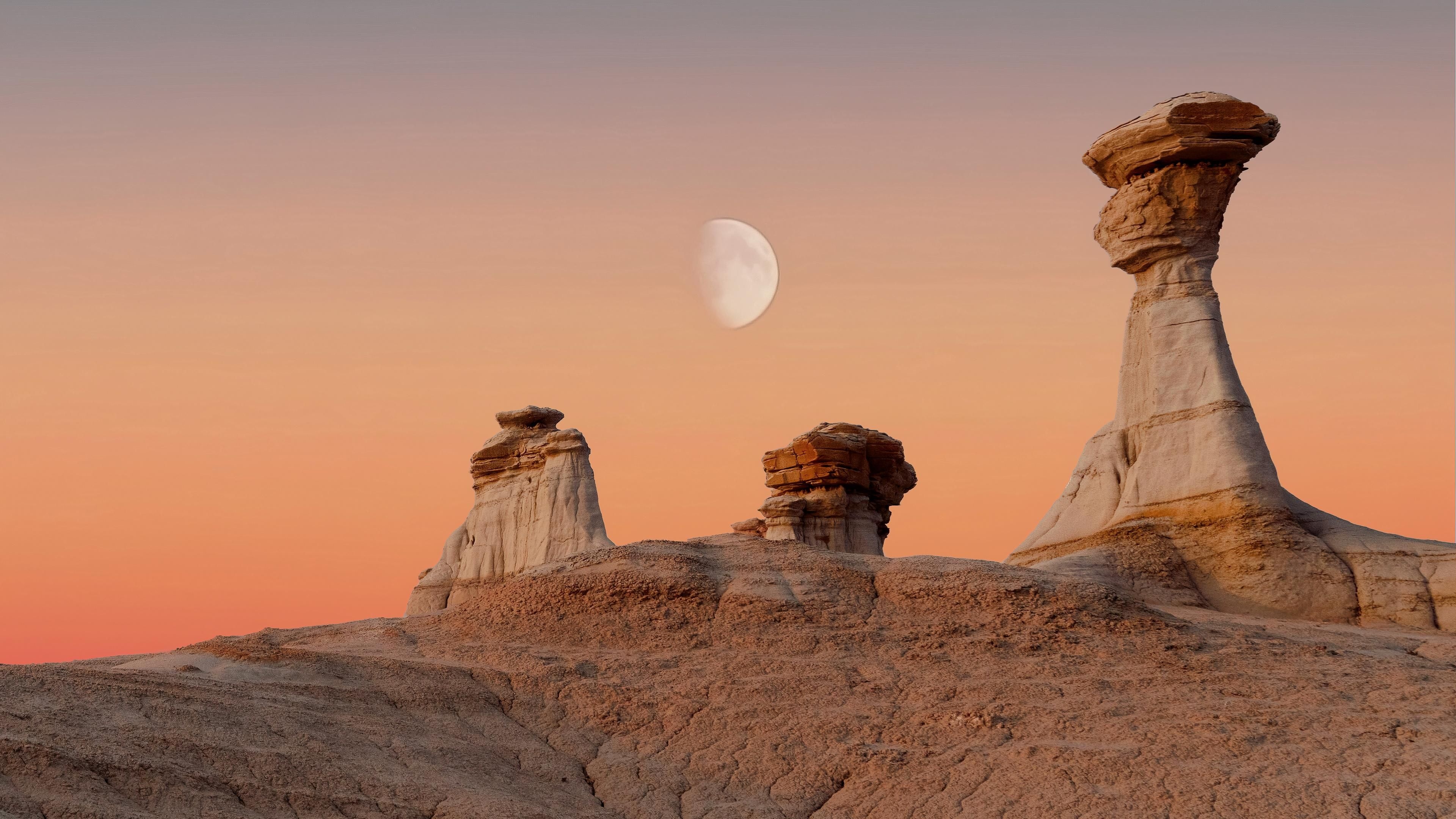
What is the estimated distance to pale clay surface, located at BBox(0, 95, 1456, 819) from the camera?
290 inches

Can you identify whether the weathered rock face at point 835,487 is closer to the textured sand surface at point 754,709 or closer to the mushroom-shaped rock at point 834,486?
the mushroom-shaped rock at point 834,486

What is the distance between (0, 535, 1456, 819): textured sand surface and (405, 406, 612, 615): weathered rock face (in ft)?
47.2

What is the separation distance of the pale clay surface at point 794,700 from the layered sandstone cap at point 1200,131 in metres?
6.38

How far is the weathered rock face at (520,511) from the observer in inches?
1073

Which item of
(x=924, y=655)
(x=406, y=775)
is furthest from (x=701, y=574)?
(x=406, y=775)

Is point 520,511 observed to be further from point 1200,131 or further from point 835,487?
point 1200,131

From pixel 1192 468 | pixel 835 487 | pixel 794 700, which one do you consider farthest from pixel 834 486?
pixel 794 700

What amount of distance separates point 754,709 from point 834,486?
23124 mm

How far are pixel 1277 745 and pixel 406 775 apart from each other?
6070mm

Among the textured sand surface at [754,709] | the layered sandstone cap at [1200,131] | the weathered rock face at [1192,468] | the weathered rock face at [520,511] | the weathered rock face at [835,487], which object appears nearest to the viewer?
the textured sand surface at [754,709]

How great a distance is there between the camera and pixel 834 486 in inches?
1278

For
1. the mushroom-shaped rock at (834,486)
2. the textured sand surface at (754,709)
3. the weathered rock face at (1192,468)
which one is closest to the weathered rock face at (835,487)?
the mushroom-shaped rock at (834,486)

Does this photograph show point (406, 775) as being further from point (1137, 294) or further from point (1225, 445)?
point (1137, 294)

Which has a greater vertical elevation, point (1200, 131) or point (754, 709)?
point (1200, 131)
